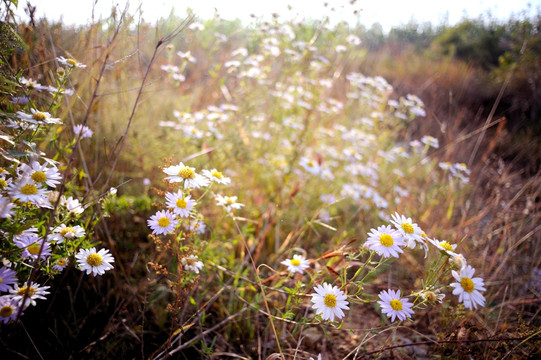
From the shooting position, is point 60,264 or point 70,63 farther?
point 70,63

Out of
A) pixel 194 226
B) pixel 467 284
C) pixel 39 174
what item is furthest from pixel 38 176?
pixel 467 284

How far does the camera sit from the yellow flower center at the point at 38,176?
3.33 ft

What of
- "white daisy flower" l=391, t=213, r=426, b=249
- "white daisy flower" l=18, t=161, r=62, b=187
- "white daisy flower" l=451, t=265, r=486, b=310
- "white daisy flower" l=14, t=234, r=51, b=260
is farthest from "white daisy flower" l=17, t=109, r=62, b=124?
"white daisy flower" l=451, t=265, r=486, b=310

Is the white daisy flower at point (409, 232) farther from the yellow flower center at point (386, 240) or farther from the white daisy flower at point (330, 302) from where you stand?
the white daisy flower at point (330, 302)

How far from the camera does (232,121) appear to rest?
279 cm

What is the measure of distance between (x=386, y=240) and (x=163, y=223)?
724mm

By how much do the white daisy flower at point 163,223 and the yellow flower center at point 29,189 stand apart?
1.08 ft

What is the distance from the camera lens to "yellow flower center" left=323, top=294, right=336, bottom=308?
3.50 ft

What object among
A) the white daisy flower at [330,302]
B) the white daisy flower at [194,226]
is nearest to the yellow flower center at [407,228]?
the white daisy flower at [330,302]

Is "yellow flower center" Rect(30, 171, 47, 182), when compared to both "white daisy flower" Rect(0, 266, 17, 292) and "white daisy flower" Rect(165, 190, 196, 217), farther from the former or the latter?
"white daisy flower" Rect(165, 190, 196, 217)

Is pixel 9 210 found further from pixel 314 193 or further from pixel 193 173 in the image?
pixel 314 193

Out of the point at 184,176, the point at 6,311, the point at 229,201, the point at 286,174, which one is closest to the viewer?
the point at 6,311

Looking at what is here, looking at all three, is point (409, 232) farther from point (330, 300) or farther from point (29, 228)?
point (29, 228)

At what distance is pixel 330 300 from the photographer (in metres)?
1.07
